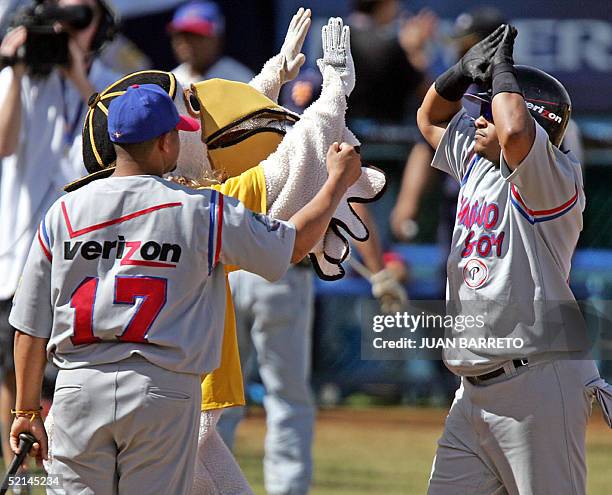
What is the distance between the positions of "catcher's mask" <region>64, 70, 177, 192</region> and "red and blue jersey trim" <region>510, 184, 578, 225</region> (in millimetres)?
1256

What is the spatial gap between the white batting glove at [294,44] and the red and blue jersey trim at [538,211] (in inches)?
40.8

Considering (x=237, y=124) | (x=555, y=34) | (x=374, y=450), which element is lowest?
(x=374, y=450)

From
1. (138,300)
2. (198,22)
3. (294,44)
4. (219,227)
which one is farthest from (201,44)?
(138,300)

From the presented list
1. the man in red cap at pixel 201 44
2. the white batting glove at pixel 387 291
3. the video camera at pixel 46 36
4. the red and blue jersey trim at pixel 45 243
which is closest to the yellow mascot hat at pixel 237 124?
the red and blue jersey trim at pixel 45 243

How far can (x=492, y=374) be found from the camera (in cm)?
427

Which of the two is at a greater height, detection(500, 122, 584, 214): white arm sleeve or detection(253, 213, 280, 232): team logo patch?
detection(500, 122, 584, 214): white arm sleeve

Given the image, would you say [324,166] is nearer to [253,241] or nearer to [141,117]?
[253,241]

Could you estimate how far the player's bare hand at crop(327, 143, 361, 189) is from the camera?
154 inches

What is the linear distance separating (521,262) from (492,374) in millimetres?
410

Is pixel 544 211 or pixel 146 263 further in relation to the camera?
pixel 544 211

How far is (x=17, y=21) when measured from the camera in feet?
21.7

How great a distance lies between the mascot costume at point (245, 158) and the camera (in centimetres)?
411

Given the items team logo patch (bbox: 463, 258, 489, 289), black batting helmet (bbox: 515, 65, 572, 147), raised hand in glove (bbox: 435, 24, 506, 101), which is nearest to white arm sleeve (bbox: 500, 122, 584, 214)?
black batting helmet (bbox: 515, 65, 572, 147)

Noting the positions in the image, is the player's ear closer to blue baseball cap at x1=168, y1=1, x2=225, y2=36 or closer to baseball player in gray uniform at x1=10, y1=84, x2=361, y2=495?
baseball player in gray uniform at x1=10, y1=84, x2=361, y2=495
